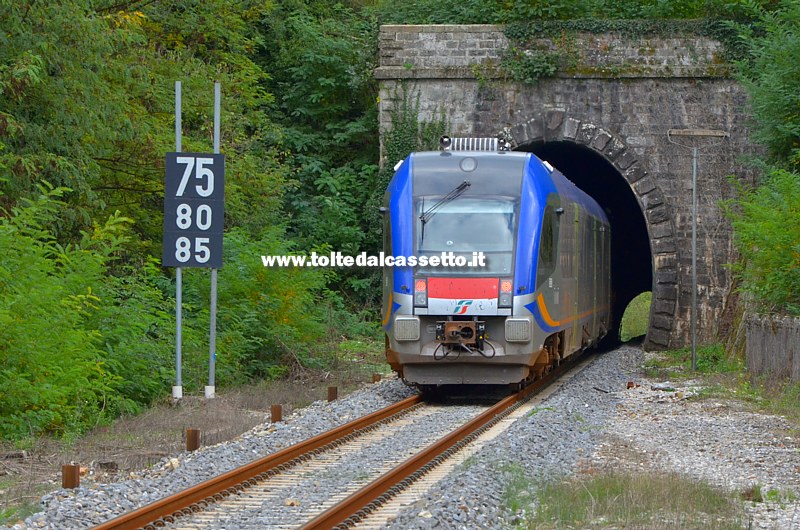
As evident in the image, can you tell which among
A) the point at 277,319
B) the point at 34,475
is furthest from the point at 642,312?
the point at 34,475

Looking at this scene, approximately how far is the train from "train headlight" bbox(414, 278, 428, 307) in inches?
0.5

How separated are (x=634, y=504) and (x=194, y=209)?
8.36 metres

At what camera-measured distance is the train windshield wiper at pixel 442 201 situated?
47.8 feet

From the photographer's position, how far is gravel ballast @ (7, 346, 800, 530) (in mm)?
7719

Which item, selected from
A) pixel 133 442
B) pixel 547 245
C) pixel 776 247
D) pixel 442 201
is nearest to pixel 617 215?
pixel 776 247

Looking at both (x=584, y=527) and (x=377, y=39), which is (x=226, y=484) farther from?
(x=377, y=39)

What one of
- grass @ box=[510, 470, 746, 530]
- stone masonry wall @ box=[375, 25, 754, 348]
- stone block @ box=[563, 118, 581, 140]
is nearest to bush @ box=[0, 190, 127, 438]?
grass @ box=[510, 470, 746, 530]

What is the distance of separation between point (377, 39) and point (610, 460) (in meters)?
18.3

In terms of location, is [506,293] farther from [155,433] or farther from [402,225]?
[155,433]

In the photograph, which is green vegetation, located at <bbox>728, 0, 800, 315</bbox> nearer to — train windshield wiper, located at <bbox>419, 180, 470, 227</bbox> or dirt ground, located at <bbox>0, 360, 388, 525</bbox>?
train windshield wiper, located at <bbox>419, 180, 470, 227</bbox>

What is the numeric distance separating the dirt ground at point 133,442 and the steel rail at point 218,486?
0.82 metres

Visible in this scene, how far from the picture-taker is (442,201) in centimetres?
1461

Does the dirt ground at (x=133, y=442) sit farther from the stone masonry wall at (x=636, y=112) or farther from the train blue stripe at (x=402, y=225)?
the stone masonry wall at (x=636, y=112)

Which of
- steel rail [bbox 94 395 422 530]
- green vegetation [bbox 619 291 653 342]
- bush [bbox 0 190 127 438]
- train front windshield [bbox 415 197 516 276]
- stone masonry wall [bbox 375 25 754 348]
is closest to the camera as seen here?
steel rail [bbox 94 395 422 530]
